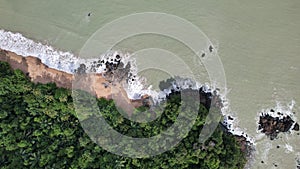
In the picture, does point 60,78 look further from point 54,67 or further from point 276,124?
point 276,124

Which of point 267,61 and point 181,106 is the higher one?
point 267,61

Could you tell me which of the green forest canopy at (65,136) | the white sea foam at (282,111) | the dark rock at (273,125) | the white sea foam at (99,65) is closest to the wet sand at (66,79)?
the white sea foam at (99,65)

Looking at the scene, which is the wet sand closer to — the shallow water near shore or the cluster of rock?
the shallow water near shore

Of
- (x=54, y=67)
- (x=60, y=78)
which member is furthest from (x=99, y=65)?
(x=54, y=67)

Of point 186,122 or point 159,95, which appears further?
point 159,95

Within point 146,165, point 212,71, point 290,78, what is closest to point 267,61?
point 290,78

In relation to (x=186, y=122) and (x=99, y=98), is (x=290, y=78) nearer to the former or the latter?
(x=186, y=122)
